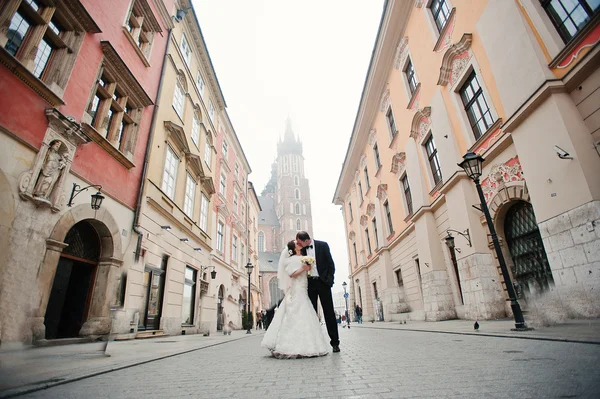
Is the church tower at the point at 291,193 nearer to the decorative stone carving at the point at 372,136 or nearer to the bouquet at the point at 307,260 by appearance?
the decorative stone carving at the point at 372,136

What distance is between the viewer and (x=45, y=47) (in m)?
6.67

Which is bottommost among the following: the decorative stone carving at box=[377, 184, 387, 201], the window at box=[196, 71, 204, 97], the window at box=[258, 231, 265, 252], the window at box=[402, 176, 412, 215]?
the window at box=[402, 176, 412, 215]

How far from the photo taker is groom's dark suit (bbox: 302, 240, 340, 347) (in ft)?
14.7

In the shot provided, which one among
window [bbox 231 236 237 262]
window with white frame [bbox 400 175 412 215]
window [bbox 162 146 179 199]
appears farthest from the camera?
window [bbox 231 236 237 262]

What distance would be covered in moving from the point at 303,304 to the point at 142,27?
40.4ft

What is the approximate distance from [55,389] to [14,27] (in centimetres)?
710

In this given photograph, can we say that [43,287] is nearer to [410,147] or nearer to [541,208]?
[541,208]

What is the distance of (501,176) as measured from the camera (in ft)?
26.8

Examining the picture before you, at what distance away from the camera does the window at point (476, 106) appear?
8930 mm

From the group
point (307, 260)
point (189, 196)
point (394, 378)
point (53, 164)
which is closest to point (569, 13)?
point (307, 260)

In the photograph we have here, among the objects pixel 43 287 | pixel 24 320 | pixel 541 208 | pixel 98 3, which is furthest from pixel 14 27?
pixel 541 208

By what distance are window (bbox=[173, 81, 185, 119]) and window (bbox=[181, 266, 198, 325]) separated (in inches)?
286

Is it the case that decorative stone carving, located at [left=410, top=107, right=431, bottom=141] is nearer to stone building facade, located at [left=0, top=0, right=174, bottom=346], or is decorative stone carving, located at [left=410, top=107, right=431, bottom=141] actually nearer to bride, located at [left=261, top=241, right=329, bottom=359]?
bride, located at [left=261, top=241, right=329, bottom=359]

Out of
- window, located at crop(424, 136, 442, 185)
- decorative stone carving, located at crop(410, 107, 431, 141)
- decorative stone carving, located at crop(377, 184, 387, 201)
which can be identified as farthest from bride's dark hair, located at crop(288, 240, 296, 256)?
decorative stone carving, located at crop(377, 184, 387, 201)
